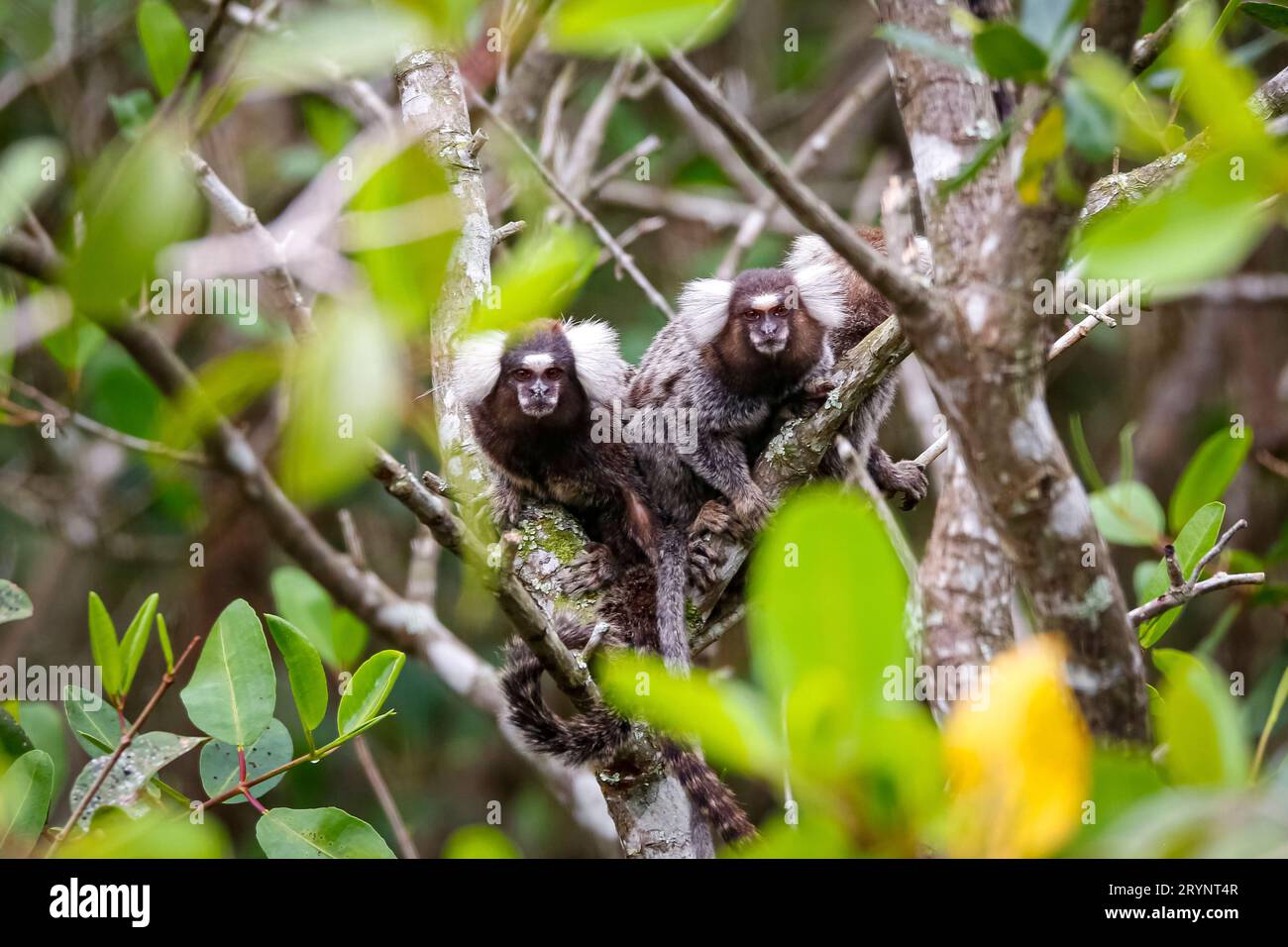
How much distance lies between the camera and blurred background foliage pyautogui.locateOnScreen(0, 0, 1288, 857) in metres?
0.86

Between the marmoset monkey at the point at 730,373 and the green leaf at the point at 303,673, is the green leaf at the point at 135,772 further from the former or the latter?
the marmoset monkey at the point at 730,373

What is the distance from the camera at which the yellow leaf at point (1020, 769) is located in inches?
40.6

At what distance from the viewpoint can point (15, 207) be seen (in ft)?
3.24

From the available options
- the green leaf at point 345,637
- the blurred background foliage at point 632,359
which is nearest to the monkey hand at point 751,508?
the blurred background foliage at point 632,359

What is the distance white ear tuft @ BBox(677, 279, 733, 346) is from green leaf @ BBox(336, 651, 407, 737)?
2.28 m

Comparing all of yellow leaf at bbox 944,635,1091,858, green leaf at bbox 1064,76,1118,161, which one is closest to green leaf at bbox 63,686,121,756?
yellow leaf at bbox 944,635,1091,858

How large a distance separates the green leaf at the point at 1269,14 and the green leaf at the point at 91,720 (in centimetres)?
284

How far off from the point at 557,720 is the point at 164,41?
202cm

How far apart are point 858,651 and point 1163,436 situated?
21.8 ft

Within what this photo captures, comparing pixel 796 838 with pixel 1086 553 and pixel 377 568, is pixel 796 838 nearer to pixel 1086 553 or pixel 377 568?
pixel 1086 553

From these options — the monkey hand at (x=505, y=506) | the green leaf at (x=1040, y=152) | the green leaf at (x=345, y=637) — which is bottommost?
the green leaf at (x=345, y=637)

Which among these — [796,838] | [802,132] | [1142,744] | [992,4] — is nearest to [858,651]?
[796,838]

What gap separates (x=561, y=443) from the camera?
12.9 ft

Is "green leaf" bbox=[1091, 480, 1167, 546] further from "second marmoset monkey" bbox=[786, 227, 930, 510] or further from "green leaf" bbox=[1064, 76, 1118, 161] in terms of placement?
"green leaf" bbox=[1064, 76, 1118, 161]
